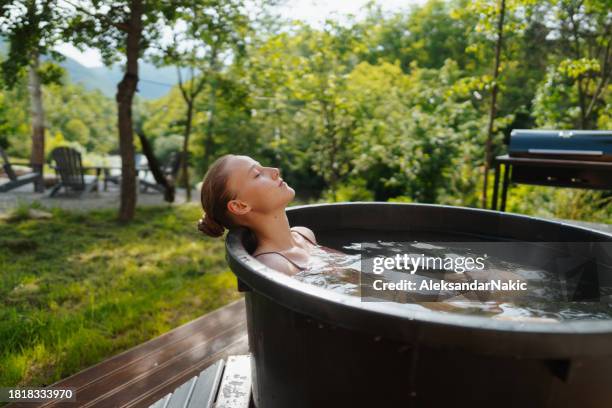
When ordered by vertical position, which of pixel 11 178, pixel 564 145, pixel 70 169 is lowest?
pixel 11 178

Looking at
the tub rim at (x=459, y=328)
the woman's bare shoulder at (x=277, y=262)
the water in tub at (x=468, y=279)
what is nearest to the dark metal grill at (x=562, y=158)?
the water in tub at (x=468, y=279)

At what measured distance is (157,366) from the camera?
6.10 ft

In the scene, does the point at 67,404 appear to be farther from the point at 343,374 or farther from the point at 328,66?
the point at 328,66

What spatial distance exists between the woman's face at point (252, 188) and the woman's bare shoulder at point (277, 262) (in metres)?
0.18

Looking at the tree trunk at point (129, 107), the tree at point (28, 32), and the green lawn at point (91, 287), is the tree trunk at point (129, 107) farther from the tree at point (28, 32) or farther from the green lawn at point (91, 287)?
the tree at point (28, 32)

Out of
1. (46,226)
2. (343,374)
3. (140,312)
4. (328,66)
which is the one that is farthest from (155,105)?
(343,374)

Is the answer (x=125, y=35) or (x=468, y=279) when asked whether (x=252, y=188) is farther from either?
(x=125, y=35)

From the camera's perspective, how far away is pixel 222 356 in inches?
76.8

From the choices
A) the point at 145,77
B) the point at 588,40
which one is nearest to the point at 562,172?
the point at 588,40

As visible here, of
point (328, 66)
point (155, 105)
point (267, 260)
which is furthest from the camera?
point (155, 105)

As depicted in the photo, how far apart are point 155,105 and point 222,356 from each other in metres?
25.4

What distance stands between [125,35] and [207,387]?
502cm

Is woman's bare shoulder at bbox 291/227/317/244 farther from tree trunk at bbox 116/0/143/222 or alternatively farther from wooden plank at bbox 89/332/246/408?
tree trunk at bbox 116/0/143/222

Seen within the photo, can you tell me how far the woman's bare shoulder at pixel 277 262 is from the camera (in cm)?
153
